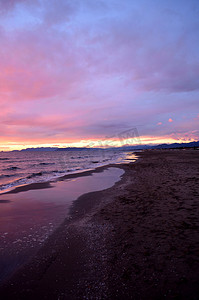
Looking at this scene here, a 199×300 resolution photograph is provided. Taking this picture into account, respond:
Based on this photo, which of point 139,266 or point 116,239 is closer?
point 139,266

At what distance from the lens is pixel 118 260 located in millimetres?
4277

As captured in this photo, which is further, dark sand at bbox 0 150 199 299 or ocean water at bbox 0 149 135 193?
ocean water at bbox 0 149 135 193

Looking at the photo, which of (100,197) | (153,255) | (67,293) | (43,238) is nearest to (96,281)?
(67,293)

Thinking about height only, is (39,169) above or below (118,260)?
above

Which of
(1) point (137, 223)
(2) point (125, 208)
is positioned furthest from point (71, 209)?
(1) point (137, 223)

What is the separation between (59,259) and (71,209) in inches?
171

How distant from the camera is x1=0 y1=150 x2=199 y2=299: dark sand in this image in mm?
3371

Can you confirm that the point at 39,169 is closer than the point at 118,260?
No

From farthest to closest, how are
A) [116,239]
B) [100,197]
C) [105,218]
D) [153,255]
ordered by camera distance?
[100,197], [105,218], [116,239], [153,255]

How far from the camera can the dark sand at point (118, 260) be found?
11.1 ft

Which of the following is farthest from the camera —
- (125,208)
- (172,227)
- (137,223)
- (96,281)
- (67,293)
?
(125,208)

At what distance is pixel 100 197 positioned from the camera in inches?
431

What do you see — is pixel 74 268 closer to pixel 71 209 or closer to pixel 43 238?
pixel 43 238

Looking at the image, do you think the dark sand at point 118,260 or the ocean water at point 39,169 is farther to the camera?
the ocean water at point 39,169
